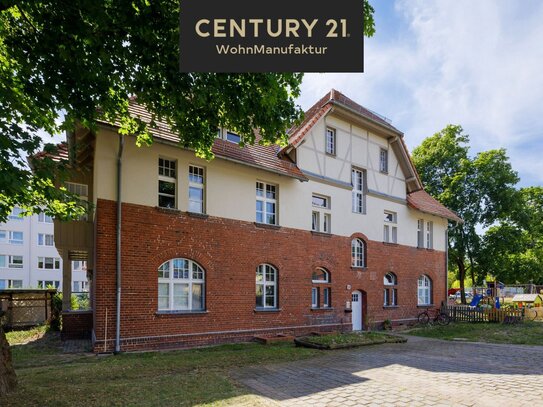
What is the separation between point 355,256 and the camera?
20.6 meters

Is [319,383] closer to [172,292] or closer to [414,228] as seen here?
[172,292]

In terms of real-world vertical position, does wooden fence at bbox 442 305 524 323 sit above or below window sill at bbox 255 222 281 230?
below

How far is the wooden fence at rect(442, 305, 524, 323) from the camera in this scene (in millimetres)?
24297

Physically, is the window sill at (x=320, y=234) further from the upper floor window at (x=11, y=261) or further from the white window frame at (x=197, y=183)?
the upper floor window at (x=11, y=261)

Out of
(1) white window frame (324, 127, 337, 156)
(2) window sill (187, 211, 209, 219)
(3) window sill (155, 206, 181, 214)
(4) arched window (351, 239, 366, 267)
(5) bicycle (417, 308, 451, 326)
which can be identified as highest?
(1) white window frame (324, 127, 337, 156)

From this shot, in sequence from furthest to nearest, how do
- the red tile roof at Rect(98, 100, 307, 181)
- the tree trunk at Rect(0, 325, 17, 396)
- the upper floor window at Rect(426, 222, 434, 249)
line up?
the upper floor window at Rect(426, 222, 434, 249) → the red tile roof at Rect(98, 100, 307, 181) → the tree trunk at Rect(0, 325, 17, 396)

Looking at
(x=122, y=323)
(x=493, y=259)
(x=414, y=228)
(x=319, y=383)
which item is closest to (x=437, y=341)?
(x=414, y=228)

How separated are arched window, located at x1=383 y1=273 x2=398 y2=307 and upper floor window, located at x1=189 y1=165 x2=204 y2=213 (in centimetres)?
1133

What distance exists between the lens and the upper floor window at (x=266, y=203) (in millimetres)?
16734

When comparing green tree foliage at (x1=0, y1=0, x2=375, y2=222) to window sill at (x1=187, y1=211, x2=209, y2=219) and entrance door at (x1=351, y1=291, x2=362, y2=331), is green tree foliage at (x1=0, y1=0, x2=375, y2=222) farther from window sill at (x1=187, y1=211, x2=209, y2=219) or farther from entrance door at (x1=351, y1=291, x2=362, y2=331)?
entrance door at (x1=351, y1=291, x2=362, y2=331)

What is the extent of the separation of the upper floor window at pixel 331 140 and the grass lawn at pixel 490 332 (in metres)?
9.18

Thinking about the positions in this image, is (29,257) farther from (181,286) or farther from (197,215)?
(197,215)

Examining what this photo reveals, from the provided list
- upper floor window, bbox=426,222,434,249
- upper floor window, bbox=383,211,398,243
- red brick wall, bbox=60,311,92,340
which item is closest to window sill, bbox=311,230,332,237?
upper floor window, bbox=383,211,398,243

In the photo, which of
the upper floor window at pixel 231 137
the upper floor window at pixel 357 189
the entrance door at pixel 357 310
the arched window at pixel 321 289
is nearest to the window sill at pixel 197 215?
the upper floor window at pixel 231 137
